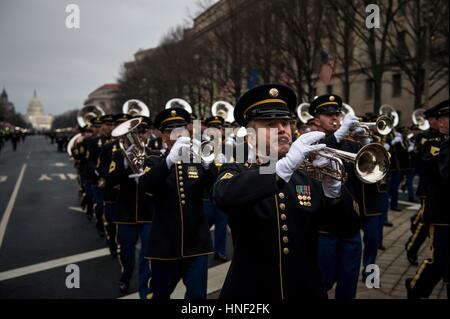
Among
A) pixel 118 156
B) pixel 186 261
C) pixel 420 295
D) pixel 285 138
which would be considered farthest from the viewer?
pixel 118 156

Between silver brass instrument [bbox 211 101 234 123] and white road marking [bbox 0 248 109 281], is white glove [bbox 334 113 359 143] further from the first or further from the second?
silver brass instrument [bbox 211 101 234 123]

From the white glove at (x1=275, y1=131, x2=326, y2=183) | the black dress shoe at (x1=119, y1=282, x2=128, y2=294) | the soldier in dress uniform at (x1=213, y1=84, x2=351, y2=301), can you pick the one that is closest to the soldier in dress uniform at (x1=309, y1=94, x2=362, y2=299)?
the soldier in dress uniform at (x1=213, y1=84, x2=351, y2=301)

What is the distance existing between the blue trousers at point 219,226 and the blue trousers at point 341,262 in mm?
2826

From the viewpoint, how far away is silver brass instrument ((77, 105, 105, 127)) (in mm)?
14140

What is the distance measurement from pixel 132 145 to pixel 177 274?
1.94 meters

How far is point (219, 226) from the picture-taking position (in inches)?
317

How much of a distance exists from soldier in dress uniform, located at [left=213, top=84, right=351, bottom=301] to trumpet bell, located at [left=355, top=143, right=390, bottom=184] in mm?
273

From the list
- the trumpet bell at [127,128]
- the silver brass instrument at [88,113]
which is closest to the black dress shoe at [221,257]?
the trumpet bell at [127,128]

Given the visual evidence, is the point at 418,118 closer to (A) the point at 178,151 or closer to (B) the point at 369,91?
(A) the point at 178,151

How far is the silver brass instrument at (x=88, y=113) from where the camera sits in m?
Result: 14.1
